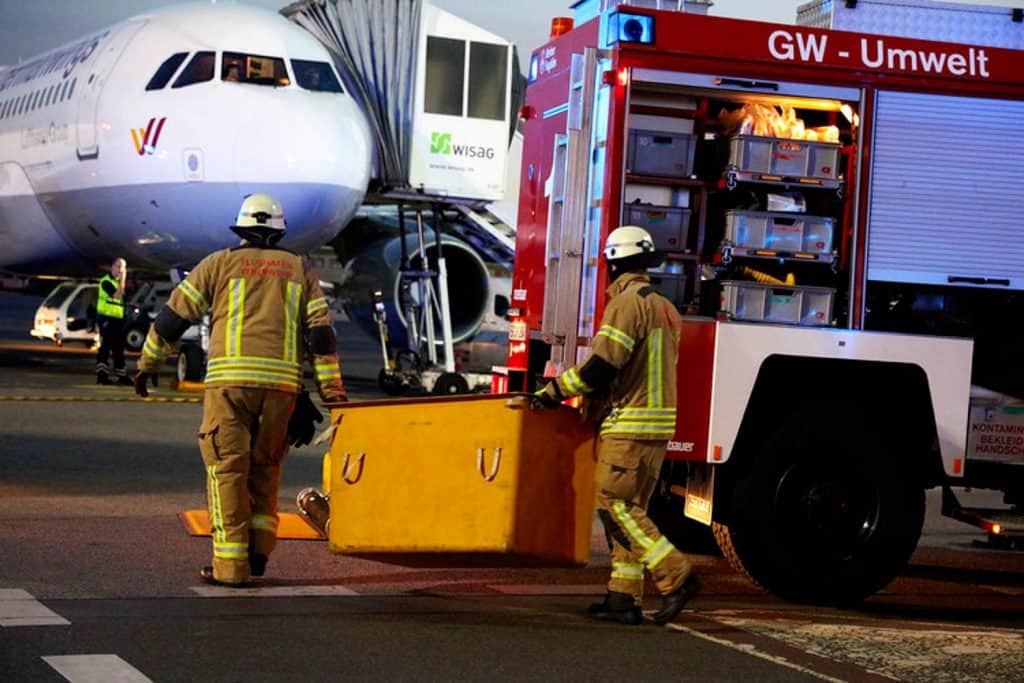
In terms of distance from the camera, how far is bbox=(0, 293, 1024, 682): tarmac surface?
21.5 feet

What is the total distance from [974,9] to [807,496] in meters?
2.88

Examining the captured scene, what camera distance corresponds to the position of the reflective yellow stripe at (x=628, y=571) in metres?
7.83

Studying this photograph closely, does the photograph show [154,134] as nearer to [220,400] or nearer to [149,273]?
[149,273]

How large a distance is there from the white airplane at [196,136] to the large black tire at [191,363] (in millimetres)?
1032

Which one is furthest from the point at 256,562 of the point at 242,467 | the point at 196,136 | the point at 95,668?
the point at 196,136

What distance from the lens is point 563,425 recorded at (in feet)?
26.1

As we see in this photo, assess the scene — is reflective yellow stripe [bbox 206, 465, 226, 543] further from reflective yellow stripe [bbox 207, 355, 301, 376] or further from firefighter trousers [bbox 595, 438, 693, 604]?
firefighter trousers [bbox 595, 438, 693, 604]

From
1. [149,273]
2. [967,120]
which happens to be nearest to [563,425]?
[967,120]

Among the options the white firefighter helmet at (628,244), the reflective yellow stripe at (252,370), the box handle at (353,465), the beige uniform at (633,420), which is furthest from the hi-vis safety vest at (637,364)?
the reflective yellow stripe at (252,370)

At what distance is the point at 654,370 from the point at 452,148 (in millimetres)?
14300

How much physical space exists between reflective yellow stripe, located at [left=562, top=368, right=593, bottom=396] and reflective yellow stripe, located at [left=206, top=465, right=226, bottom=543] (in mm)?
1740

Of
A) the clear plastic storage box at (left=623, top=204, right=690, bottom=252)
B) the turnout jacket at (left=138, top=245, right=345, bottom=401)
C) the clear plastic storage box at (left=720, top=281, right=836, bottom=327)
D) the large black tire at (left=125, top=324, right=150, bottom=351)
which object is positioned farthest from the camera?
the large black tire at (left=125, top=324, right=150, bottom=351)

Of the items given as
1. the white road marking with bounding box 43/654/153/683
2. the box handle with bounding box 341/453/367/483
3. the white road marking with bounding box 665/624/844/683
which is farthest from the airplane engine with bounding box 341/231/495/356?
the white road marking with bounding box 43/654/153/683

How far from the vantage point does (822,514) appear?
8.65m
